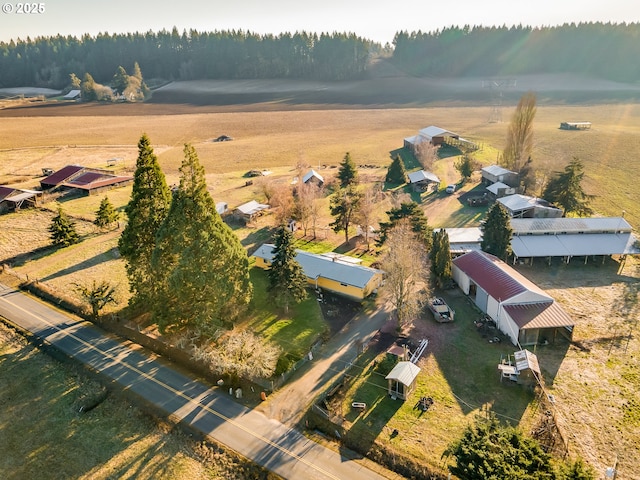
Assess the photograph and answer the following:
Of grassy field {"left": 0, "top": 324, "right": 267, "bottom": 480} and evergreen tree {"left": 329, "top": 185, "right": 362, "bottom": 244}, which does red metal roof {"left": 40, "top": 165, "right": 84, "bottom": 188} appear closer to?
evergreen tree {"left": 329, "top": 185, "right": 362, "bottom": 244}

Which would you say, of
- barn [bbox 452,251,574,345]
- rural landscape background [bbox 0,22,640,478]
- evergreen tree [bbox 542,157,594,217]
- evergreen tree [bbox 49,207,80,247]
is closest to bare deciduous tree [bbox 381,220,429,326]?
rural landscape background [bbox 0,22,640,478]

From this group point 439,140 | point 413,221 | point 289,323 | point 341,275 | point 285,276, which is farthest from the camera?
point 439,140

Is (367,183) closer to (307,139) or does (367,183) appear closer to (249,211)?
(249,211)

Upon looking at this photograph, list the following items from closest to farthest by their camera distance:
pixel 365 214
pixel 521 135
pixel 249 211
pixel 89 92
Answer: pixel 365 214 → pixel 249 211 → pixel 521 135 → pixel 89 92

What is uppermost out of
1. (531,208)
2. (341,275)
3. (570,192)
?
(570,192)

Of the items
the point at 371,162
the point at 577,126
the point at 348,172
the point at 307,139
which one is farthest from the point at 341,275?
the point at 577,126
